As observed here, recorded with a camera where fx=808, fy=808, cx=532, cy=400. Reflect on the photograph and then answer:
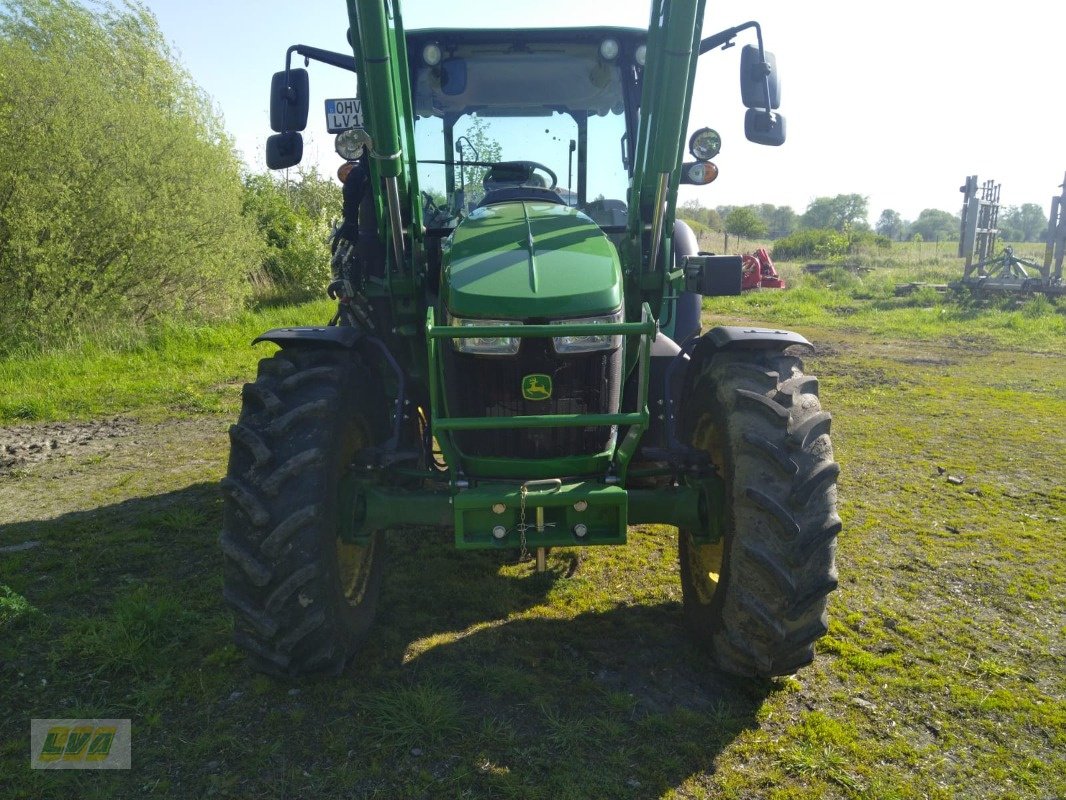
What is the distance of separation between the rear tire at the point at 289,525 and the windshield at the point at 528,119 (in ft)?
5.54

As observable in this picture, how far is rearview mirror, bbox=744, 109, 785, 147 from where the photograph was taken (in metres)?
3.79

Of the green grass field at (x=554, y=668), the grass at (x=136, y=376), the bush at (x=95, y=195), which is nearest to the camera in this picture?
the green grass field at (x=554, y=668)

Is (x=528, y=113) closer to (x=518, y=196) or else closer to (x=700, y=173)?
(x=518, y=196)

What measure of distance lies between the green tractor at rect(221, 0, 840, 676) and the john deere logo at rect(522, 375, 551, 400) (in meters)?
0.01

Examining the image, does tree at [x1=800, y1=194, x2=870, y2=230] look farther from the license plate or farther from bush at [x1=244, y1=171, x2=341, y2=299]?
the license plate

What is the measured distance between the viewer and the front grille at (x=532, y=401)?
307 cm

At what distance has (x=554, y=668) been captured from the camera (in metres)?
3.28

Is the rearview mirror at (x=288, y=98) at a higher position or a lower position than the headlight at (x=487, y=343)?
higher

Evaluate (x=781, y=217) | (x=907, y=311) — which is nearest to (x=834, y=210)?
(x=781, y=217)

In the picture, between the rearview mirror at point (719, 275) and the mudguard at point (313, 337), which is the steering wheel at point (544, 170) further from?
the mudguard at point (313, 337)

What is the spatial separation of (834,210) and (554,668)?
261 feet

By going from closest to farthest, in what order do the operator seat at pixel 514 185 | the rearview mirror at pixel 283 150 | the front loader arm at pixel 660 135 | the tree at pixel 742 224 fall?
the front loader arm at pixel 660 135 < the rearview mirror at pixel 283 150 < the operator seat at pixel 514 185 < the tree at pixel 742 224

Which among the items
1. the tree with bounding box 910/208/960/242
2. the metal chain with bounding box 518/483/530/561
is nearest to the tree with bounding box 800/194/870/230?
the tree with bounding box 910/208/960/242

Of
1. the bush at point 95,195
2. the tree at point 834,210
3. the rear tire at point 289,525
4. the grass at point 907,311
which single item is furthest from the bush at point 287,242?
the tree at point 834,210
